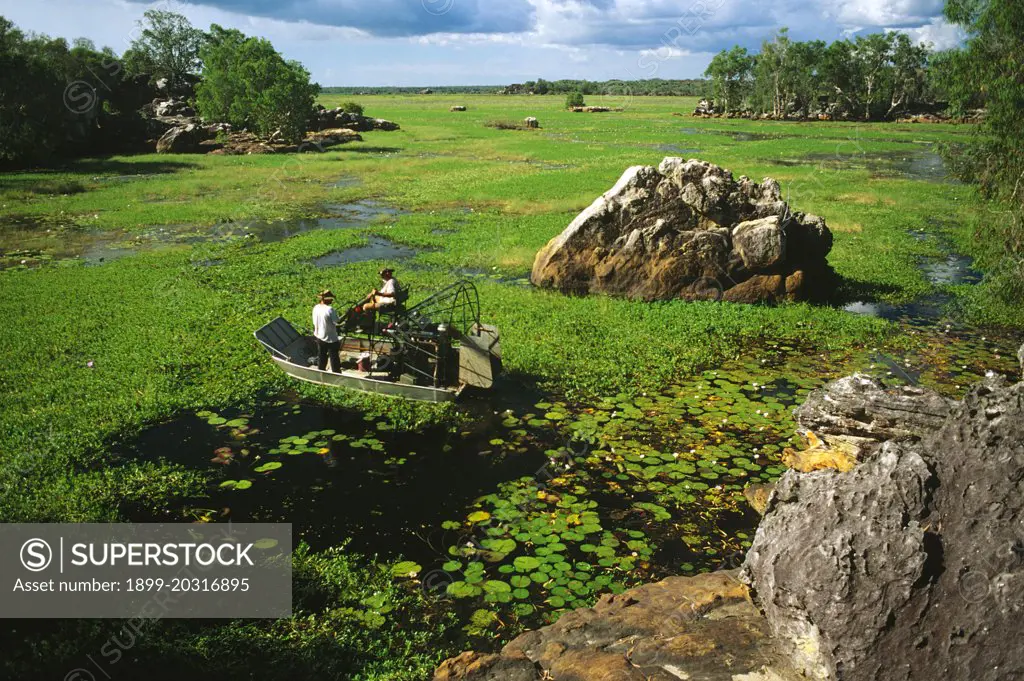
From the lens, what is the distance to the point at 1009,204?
19531 mm

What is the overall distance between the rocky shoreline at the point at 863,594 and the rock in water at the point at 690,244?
1306 cm

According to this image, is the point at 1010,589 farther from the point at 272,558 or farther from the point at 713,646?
the point at 272,558

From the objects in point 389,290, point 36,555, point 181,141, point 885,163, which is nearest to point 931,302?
point 389,290

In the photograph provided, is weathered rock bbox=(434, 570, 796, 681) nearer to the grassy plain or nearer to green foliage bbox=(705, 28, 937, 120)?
the grassy plain

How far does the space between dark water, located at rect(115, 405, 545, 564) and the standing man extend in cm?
91

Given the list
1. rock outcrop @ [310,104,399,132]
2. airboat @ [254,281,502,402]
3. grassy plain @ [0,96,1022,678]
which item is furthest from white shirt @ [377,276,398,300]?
rock outcrop @ [310,104,399,132]

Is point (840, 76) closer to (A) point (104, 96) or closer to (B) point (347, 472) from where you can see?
(A) point (104, 96)

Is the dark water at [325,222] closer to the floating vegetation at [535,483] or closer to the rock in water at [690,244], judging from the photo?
the rock in water at [690,244]

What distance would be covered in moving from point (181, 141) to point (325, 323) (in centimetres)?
4974

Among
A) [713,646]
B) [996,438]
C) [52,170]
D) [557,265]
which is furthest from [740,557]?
[52,170]

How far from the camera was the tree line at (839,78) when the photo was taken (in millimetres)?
93812

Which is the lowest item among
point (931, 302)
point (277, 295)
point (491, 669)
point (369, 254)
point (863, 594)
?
point (491, 669)

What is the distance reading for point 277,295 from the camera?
19250 mm

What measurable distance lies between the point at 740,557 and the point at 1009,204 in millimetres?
16740
